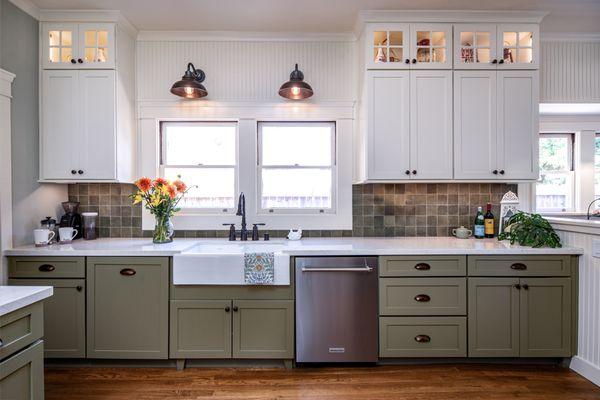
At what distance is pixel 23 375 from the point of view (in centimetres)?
138

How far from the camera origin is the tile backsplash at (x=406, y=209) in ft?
9.95

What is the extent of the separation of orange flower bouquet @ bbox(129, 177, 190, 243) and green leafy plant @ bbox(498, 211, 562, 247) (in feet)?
8.84

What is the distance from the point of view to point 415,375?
234 cm

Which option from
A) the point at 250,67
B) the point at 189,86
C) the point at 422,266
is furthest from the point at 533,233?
the point at 189,86

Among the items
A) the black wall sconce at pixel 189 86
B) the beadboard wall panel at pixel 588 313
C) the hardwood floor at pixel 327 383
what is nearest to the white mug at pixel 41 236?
the hardwood floor at pixel 327 383

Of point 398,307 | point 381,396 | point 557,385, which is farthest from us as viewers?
point 398,307

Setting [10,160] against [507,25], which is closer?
[10,160]

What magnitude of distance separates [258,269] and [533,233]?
2.09 meters

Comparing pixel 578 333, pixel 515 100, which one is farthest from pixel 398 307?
pixel 515 100

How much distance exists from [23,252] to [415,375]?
2.95m

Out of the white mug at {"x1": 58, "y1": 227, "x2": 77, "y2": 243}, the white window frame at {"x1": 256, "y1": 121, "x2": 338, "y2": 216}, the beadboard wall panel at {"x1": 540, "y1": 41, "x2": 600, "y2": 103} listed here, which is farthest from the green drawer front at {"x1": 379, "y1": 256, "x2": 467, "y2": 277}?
the white mug at {"x1": 58, "y1": 227, "x2": 77, "y2": 243}

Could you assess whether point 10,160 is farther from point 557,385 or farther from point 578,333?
point 578,333

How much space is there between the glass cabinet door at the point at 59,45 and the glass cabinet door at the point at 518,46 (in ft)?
11.5

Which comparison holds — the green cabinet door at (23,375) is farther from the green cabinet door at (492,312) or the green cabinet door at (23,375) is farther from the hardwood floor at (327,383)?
the green cabinet door at (492,312)
